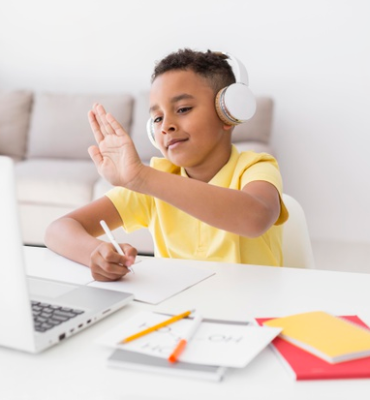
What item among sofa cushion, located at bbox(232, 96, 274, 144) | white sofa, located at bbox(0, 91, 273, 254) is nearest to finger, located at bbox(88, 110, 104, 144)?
white sofa, located at bbox(0, 91, 273, 254)

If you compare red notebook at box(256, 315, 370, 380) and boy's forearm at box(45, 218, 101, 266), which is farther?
boy's forearm at box(45, 218, 101, 266)

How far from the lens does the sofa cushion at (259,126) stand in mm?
3566

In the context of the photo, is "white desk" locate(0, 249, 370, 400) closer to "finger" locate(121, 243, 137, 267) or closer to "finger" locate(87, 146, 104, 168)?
"finger" locate(121, 243, 137, 267)

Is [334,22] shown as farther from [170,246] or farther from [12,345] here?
[12,345]

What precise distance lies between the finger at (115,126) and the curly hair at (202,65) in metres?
0.39

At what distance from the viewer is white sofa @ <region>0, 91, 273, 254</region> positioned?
10.8 ft

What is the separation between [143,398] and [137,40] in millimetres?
3723

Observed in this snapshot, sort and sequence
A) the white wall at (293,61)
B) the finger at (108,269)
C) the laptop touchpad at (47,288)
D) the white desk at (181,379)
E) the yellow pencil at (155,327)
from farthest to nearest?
the white wall at (293,61)
the finger at (108,269)
the laptop touchpad at (47,288)
the yellow pencil at (155,327)
the white desk at (181,379)

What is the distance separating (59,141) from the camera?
12.6 feet

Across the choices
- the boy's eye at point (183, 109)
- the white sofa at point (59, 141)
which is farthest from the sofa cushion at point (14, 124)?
the boy's eye at point (183, 109)

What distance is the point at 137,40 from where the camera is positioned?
4109 mm

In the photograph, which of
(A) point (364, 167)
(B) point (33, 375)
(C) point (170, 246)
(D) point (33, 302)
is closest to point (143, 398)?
(B) point (33, 375)

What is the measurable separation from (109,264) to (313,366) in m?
0.47

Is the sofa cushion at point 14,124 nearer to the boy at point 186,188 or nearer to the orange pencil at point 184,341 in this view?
the boy at point 186,188
